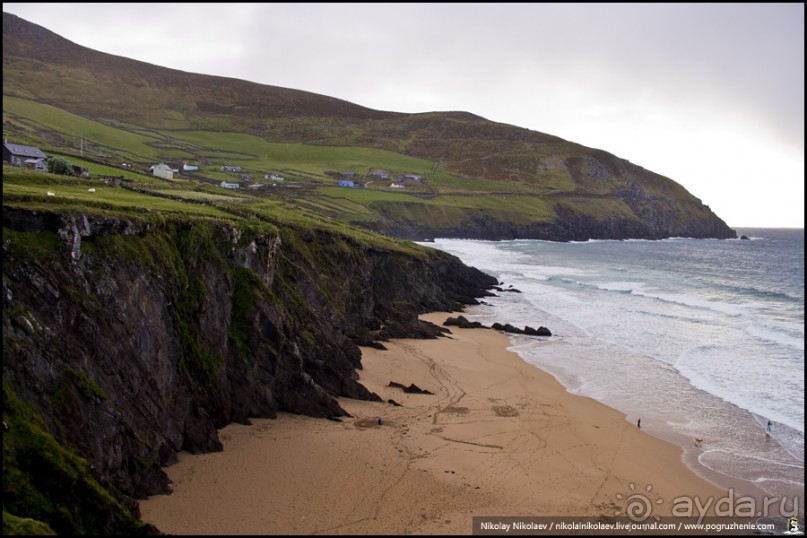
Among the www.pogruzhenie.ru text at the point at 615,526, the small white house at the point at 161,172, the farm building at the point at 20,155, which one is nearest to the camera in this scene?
the www.pogruzhenie.ru text at the point at 615,526

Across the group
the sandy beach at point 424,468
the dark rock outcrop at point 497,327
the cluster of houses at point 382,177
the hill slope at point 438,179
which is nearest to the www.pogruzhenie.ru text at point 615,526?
the sandy beach at point 424,468

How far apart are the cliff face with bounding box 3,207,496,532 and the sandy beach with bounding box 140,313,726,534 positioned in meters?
1.33

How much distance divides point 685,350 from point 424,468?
29.8 m

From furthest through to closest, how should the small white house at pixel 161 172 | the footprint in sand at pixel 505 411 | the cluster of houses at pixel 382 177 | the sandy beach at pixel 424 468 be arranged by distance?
1. the cluster of houses at pixel 382 177
2. the small white house at pixel 161 172
3. the footprint in sand at pixel 505 411
4. the sandy beach at pixel 424 468

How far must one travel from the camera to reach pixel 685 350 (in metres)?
43.8

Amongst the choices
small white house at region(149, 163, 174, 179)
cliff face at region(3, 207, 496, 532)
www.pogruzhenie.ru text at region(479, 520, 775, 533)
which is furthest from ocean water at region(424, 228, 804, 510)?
small white house at region(149, 163, 174, 179)

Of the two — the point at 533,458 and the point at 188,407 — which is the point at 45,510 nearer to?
the point at 188,407

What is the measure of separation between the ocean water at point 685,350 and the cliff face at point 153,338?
1589 cm

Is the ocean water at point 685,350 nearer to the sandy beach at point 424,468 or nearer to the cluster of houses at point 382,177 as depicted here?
the sandy beach at point 424,468

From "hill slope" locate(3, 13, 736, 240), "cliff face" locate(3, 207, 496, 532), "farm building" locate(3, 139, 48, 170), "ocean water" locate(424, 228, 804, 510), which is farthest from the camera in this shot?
"hill slope" locate(3, 13, 736, 240)

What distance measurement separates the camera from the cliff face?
629 inches

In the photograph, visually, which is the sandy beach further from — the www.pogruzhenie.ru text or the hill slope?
the hill slope

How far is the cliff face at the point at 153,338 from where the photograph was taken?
16.0 metres

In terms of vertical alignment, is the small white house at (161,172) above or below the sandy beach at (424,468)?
above
